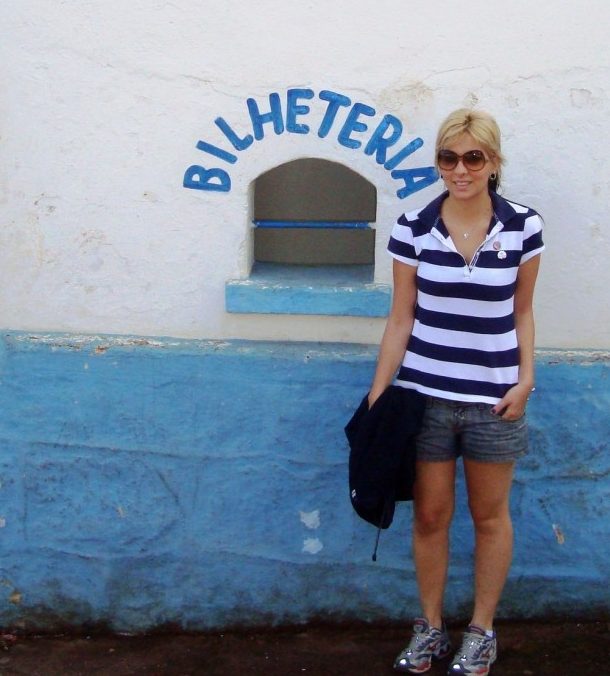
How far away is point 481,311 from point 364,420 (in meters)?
0.47

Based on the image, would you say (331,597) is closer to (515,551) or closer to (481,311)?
(515,551)

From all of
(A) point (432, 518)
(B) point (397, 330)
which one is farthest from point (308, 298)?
(A) point (432, 518)

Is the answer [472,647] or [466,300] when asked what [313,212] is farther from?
[472,647]

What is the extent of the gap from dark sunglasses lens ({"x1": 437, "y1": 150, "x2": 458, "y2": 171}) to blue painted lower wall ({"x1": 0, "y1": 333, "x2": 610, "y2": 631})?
775mm

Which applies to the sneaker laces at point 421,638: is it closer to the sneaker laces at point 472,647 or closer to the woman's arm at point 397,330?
the sneaker laces at point 472,647

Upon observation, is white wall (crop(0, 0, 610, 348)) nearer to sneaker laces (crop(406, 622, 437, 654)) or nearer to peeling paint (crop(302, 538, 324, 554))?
peeling paint (crop(302, 538, 324, 554))

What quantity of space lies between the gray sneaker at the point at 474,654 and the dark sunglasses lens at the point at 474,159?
1394 millimetres

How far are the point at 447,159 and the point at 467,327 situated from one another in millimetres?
461

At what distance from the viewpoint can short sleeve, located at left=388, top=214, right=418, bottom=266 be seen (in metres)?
2.86

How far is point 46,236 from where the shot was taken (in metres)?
3.31

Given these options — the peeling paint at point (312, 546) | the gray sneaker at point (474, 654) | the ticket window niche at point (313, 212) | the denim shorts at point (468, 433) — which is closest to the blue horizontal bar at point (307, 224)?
the ticket window niche at point (313, 212)

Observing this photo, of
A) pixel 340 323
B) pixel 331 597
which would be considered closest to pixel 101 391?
pixel 340 323

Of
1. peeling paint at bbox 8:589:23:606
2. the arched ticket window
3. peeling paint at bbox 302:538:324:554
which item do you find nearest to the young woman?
peeling paint at bbox 302:538:324:554

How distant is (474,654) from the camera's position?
3.07m
